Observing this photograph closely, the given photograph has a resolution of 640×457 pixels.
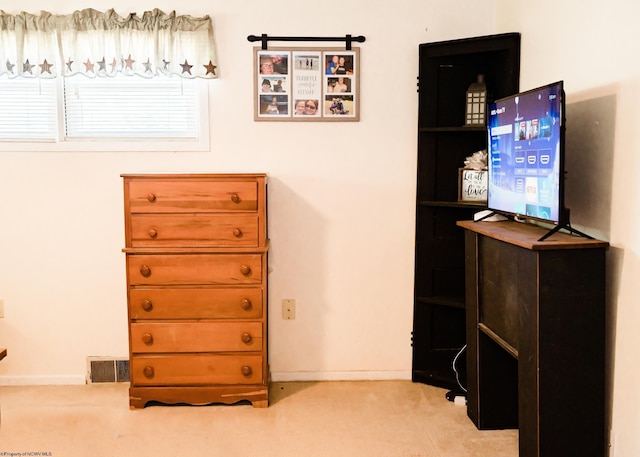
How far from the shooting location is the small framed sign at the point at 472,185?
3.17 metres

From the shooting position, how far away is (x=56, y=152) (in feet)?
11.2

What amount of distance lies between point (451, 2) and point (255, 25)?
1.09m

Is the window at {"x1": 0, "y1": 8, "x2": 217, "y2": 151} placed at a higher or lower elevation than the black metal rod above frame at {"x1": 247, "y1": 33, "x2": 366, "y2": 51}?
lower

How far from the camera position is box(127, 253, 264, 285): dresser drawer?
10.2ft

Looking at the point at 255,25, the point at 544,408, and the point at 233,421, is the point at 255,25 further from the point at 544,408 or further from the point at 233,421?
the point at 544,408

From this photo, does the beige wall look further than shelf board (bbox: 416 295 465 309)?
Yes

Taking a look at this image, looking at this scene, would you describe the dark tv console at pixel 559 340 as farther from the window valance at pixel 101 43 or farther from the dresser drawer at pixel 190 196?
the window valance at pixel 101 43

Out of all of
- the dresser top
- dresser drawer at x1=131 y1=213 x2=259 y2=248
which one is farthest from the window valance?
dresser drawer at x1=131 y1=213 x2=259 y2=248

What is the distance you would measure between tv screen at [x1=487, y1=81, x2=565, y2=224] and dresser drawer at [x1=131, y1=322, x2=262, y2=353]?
138 cm

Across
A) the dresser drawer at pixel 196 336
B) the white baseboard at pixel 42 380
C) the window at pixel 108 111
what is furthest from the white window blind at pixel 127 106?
the white baseboard at pixel 42 380

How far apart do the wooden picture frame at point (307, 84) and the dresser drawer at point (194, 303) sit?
1000 mm

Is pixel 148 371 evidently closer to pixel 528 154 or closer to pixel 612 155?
pixel 528 154

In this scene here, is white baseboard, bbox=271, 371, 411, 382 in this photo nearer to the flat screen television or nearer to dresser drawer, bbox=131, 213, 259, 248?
dresser drawer, bbox=131, 213, 259, 248

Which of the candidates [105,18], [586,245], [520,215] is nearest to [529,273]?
[586,245]
